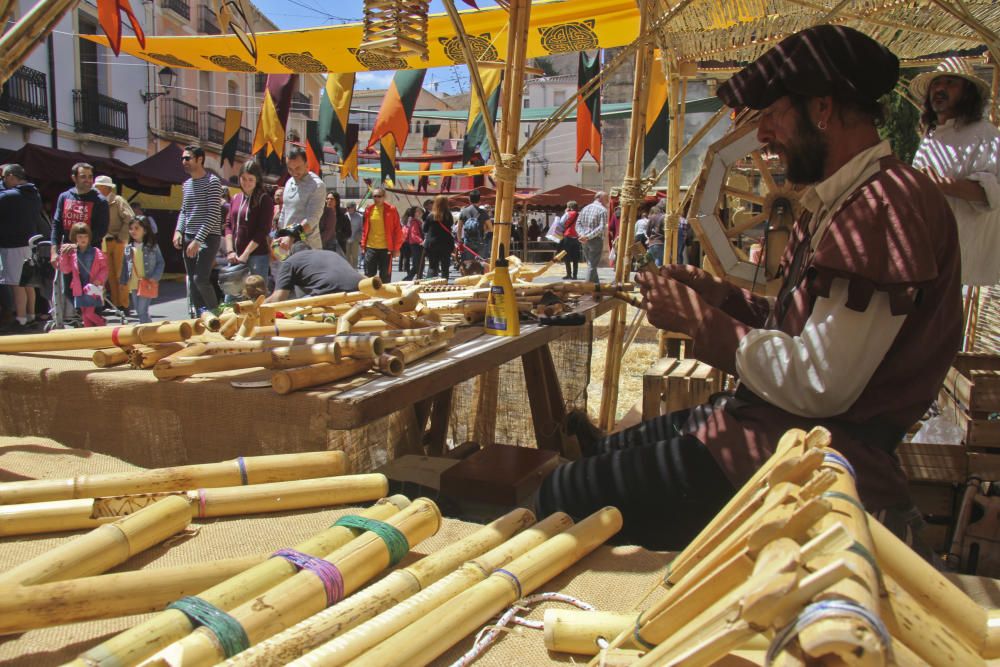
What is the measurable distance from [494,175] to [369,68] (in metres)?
4.43

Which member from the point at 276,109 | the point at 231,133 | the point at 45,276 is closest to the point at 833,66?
the point at 45,276

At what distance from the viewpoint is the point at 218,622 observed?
1121 millimetres

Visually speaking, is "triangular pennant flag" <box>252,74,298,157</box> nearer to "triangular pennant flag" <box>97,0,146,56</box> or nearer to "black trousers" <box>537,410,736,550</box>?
"triangular pennant flag" <box>97,0,146,56</box>

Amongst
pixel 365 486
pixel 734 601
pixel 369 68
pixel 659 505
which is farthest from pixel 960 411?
pixel 369 68

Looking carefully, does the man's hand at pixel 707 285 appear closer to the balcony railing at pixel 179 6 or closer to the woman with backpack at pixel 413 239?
the woman with backpack at pixel 413 239

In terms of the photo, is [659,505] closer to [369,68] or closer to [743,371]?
[743,371]

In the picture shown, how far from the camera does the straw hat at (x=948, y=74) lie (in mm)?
3582

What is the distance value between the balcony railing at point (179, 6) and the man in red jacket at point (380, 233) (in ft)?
43.4

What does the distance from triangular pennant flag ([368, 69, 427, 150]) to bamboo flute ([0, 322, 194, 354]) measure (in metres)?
6.83

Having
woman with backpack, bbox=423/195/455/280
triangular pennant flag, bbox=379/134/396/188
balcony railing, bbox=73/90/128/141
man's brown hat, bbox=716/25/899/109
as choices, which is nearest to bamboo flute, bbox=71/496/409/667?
man's brown hat, bbox=716/25/899/109

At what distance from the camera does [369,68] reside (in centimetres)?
728

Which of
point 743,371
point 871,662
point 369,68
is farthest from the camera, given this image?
point 369,68

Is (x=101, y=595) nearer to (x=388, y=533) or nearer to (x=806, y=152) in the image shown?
(x=388, y=533)

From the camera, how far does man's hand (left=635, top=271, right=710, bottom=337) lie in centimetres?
182
